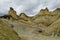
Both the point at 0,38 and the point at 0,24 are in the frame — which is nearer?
the point at 0,38

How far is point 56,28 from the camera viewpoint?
4016cm

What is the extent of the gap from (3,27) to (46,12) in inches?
2706

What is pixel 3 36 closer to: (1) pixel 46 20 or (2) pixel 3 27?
(2) pixel 3 27

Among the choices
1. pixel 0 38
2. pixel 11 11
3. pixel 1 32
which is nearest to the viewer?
pixel 0 38

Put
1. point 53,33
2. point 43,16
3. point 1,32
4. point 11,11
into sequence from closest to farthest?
point 1,32 < point 53,33 < point 11,11 < point 43,16

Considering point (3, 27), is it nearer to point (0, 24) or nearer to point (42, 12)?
point (0, 24)

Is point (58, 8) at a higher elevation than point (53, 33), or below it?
higher

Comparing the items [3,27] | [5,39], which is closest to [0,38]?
[5,39]

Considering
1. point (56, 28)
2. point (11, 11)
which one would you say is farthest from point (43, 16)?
point (56, 28)

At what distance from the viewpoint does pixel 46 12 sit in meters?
92.3

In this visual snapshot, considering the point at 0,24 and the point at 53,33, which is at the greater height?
the point at 0,24

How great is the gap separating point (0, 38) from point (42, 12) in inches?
2847

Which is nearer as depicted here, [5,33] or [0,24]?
[5,33]

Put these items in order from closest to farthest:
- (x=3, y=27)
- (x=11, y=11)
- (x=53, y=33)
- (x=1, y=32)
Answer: (x=1, y=32)
(x=3, y=27)
(x=53, y=33)
(x=11, y=11)
